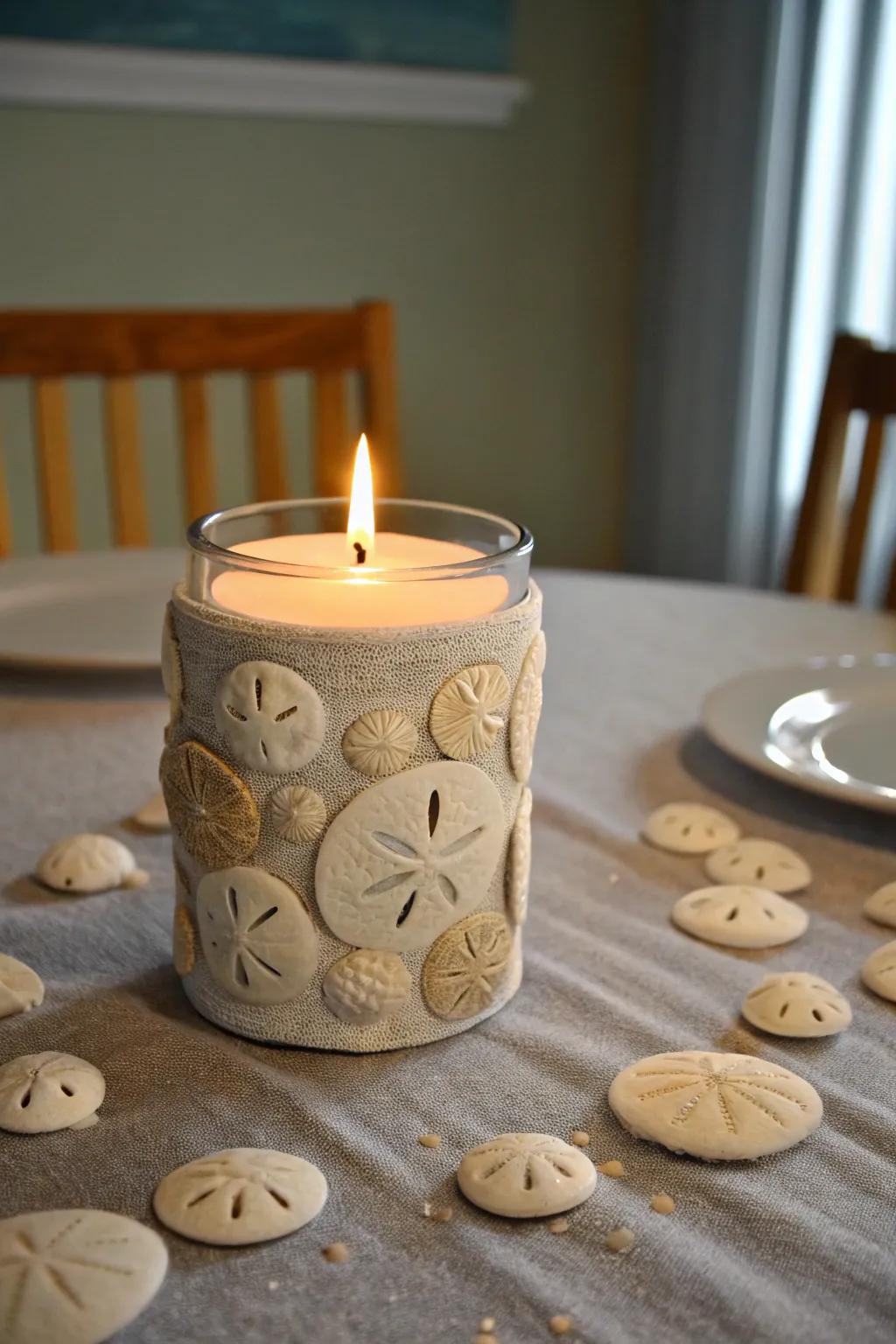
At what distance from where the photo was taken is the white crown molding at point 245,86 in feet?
6.43

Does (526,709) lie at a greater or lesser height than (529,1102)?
greater

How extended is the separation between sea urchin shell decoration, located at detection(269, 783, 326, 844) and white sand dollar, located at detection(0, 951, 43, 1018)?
0.42ft

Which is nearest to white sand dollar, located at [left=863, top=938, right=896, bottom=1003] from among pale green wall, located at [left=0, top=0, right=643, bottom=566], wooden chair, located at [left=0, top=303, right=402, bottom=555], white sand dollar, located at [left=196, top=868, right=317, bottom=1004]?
white sand dollar, located at [left=196, top=868, right=317, bottom=1004]

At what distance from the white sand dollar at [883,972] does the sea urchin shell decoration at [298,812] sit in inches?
8.9

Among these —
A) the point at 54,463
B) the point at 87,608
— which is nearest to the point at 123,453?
the point at 54,463

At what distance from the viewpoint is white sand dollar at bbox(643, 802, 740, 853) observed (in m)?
0.61

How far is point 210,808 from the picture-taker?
1.41 ft

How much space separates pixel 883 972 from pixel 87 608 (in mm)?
572

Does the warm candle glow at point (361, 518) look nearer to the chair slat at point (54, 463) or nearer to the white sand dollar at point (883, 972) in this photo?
the white sand dollar at point (883, 972)

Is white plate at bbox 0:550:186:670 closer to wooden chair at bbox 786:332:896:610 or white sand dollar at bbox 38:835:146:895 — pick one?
white sand dollar at bbox 38:835:146:895

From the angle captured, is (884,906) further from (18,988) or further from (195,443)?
(195,443)

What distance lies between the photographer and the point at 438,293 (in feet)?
7.89

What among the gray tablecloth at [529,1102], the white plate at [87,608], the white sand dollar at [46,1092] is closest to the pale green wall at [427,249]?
the white plate at [87,608]

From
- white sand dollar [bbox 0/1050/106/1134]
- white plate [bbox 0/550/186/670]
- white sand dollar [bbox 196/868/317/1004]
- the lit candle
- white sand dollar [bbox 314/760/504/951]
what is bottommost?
white sand dollar [bbox 0/1050/106/1134]
